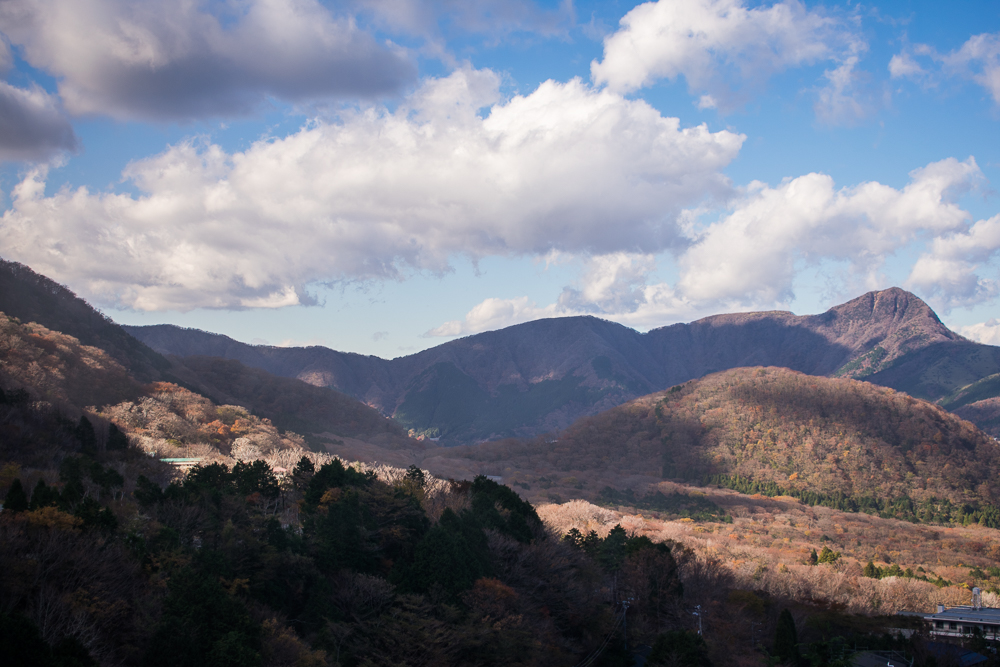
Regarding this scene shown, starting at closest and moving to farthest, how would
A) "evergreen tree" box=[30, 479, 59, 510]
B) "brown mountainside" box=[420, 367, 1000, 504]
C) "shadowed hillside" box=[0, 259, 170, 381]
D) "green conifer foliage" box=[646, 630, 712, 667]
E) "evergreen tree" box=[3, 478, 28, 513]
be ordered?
"evergreen tree" box=[3, 478, 28, 513]
"evergreen tree" box=[30, 479, 59, 510]
"green conifer foliage" box=[646, 630, 712, 667]
"shadowed hillside" box=[0, 259, 170, 381]
"brown mountainside" box=[420, 367, 1000, 504]

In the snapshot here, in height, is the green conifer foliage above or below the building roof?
above

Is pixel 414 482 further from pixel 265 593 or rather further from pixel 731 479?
pixel 731 479

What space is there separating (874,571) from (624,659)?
44928 mm

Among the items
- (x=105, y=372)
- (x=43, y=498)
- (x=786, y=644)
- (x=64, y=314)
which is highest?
(x=64, y=314)

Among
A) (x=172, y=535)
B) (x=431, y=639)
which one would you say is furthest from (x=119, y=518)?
(x=431, y=639)

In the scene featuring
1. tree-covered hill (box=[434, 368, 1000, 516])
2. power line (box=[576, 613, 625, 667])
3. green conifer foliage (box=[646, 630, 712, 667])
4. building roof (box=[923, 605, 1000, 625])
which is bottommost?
power line (box=[576, 613, 625, 667])

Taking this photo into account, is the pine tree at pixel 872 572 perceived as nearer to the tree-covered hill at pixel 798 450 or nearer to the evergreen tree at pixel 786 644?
the evergreen tree at pixel 786 644

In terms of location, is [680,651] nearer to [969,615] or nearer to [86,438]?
[969,615]

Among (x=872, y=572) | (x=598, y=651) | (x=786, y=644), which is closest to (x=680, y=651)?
(x=598, y=651)

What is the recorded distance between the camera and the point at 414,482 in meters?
56.7

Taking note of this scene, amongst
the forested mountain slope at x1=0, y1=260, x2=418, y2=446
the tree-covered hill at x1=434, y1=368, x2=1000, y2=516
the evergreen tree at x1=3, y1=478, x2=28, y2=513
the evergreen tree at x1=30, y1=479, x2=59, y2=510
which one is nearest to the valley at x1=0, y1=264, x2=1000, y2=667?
the evergreen tree at x1=3, y1=478, x2=28, y2=513

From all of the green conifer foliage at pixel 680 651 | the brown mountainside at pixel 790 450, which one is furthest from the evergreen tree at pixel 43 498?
the brown mountainside at pixel 790 450

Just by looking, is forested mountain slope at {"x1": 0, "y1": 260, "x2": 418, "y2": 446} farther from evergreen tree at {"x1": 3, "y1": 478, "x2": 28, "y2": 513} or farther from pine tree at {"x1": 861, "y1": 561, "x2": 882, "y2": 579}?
pine tree at {"x1": 861, "y1": 561, "x2": 882, "y2": 579}

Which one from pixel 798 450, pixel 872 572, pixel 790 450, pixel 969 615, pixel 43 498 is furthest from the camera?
pixel 790 450
